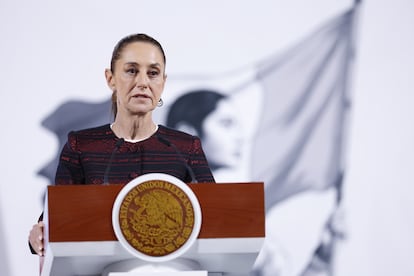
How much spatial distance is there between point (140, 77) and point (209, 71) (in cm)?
111

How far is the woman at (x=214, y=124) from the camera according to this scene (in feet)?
11.2

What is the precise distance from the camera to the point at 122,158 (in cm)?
228

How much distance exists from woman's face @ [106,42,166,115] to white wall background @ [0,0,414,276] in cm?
100

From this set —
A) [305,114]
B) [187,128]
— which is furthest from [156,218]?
[305,114]

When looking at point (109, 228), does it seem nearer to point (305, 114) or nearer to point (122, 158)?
point (122, 158)

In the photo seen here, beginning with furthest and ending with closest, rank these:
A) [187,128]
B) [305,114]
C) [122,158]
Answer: [305,114], [187,128], [122,158]

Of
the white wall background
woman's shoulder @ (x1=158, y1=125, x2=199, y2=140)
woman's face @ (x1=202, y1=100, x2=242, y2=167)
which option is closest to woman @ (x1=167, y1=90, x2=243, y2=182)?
woman's face @ (x1=202, y1=100, x2=242, y2=167)

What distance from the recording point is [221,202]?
1.85m

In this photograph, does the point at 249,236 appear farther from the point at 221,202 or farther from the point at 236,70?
the point at 236,70

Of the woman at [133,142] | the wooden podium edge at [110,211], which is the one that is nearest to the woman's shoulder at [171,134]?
the woman at [133,142]

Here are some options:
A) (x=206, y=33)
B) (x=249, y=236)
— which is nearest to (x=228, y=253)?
(x=249, y=236)

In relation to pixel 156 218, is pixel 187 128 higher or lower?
higher

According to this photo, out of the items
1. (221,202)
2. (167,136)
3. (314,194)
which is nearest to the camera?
(221,202)

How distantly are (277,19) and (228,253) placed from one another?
1905mm
